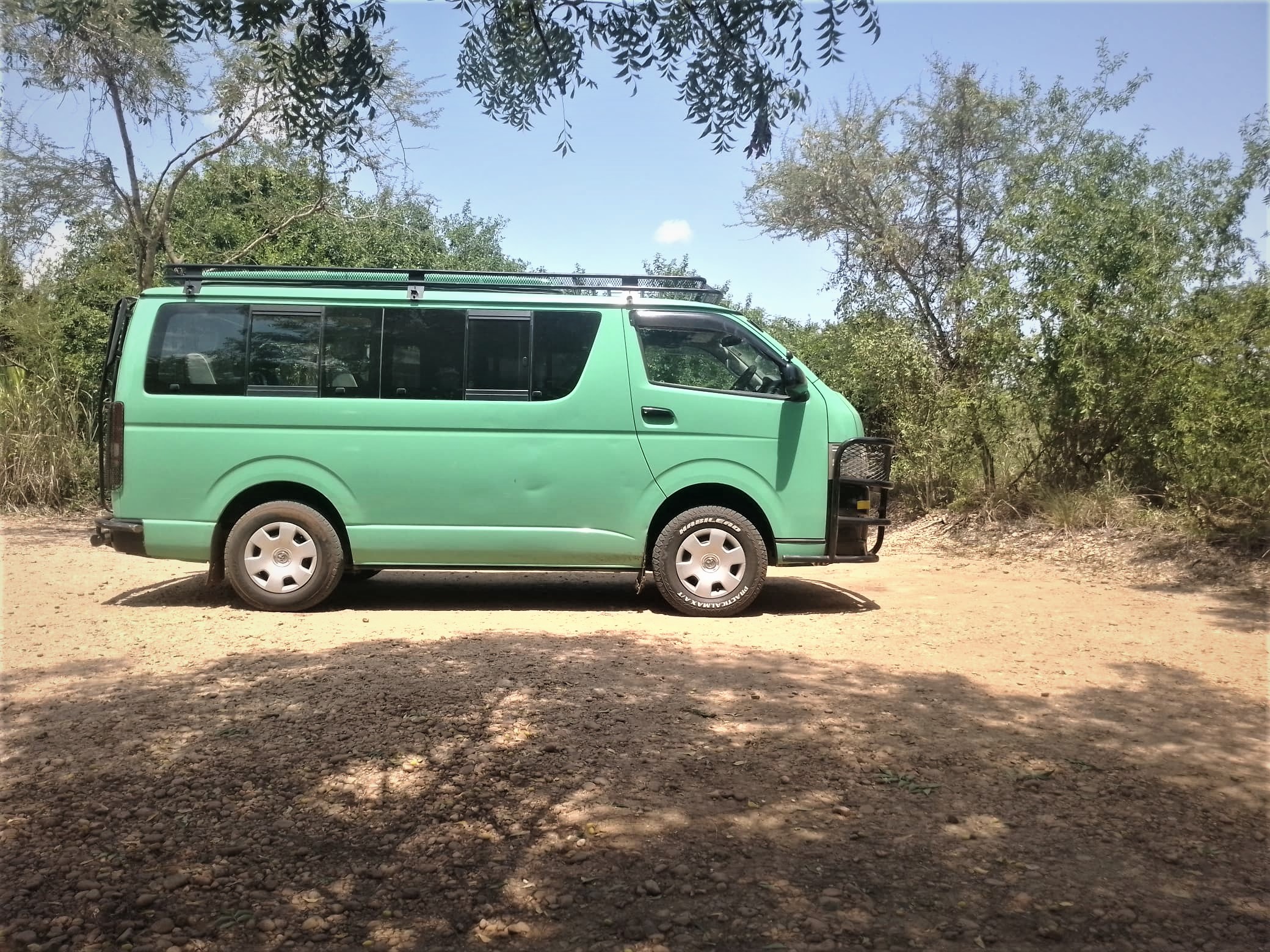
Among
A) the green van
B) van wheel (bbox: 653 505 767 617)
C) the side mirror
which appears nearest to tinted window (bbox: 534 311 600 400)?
the green van

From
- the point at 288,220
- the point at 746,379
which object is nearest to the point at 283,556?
the point at 746,379

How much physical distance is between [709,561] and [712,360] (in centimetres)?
149

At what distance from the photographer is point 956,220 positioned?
48.4 ft

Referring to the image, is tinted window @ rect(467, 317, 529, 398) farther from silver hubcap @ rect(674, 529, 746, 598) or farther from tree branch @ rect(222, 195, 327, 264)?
tree branch @ rect(222, 195, 327, 264)

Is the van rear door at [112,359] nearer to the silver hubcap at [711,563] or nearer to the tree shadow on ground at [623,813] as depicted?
the tree shadow on ground at [623,813]

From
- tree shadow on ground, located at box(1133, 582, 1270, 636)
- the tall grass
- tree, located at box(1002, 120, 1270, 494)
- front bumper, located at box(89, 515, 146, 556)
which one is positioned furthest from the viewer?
the tall grass

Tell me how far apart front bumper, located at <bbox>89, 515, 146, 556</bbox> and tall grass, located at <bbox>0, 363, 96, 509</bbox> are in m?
5.70

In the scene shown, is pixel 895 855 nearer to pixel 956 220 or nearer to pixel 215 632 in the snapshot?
pixel 215 632

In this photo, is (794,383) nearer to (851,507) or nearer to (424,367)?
(851,507)

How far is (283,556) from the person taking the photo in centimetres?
720

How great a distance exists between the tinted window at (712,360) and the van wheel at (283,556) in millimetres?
2768

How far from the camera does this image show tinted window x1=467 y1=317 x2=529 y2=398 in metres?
7.17

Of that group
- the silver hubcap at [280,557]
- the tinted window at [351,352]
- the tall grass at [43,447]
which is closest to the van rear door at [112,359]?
the silver hubcap at [280,557]

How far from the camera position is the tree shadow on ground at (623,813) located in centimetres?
272
